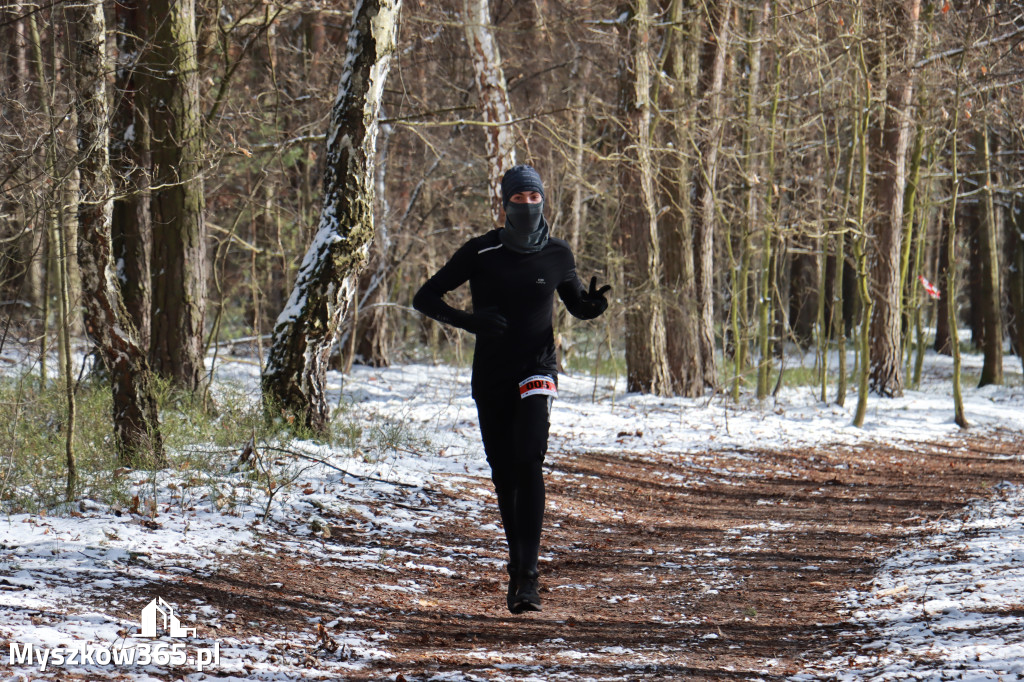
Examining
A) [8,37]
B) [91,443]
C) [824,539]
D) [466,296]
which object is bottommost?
[824,539]

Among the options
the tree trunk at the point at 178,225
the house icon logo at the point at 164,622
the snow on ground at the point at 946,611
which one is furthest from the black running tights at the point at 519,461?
the tree trunk at the point at 178,225

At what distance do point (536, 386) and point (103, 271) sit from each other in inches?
150

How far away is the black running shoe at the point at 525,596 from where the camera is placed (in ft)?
15.2

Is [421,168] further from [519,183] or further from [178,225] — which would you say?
[519,183]

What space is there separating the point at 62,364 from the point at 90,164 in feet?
14.9

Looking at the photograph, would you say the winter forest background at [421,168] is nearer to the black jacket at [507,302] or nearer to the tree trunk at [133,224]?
the tree trunk at [133,224]

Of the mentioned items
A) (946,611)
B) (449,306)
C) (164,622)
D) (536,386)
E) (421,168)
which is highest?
(421,168)

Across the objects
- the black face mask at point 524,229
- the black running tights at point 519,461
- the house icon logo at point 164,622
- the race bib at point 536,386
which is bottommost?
the house icon logo at point 164,622

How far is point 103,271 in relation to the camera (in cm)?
691

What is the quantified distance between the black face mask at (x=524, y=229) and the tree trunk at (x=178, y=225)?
577 centimetres

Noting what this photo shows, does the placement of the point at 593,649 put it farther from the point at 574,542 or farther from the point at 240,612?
the point at 574,542

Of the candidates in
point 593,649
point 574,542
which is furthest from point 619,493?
point 593,649

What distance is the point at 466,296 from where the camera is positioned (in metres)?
19.3

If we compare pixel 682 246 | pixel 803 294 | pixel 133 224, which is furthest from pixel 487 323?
pixel 803 294
